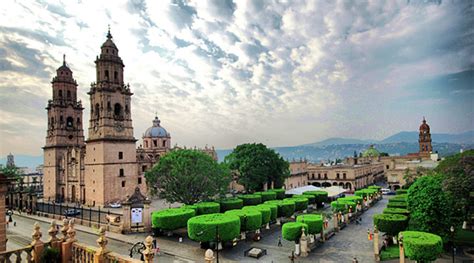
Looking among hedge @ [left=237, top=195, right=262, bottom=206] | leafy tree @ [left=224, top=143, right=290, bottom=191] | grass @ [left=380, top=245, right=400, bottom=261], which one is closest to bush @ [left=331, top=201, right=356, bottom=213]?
grass @ [left=380, top=245, right=400, bottom=261]

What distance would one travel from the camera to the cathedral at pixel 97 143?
164ft

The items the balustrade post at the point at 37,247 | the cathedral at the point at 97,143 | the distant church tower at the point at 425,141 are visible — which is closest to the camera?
A: the balustrade post at the point at 37,247

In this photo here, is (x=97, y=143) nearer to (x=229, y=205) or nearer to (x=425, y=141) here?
(x=229, y=205)

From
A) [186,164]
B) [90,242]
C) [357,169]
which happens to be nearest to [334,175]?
[357,169]

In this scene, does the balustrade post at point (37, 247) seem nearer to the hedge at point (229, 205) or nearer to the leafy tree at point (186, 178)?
the leafy tree at point (186, 178)

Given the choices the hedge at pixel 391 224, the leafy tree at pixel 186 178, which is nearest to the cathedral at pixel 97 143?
the leafy tree at pixel 186 178

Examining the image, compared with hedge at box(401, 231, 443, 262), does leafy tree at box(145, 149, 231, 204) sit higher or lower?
higher

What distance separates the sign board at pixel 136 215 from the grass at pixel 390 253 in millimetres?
23701

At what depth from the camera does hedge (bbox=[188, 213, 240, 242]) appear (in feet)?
82.6

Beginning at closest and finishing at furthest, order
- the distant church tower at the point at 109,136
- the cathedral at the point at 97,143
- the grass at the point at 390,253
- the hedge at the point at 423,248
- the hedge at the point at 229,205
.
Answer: the hedge at the point at 423,248 → the grass at the point at 390,253 → the hedge at the point at 229,205 → the distant church tower at the point at 109,136 → the cathedral at the point at 97,143

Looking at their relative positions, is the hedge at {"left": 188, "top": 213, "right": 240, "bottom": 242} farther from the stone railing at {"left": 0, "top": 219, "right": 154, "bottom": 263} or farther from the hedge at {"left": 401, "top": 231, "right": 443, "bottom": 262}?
the stone railing at {"left": 0, "top": 219, "right": 154, "bottom": 263}

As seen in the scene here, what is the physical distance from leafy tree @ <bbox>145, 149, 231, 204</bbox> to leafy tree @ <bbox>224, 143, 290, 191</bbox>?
43.4 feet

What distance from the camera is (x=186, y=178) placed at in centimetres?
3881

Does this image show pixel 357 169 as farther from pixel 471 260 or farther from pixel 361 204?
pixel 471 260
